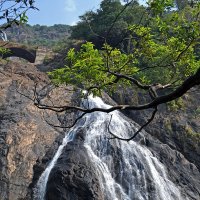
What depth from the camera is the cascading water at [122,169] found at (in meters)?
19.0

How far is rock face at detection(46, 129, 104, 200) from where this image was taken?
57.8 ft

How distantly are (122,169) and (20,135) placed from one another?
641cm

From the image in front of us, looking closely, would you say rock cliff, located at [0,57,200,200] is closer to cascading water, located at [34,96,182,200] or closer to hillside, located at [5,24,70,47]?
cascading water, located at [34,96,182,200]

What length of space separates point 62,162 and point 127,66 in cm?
1163

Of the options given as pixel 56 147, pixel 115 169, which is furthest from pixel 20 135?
pixel 115 169

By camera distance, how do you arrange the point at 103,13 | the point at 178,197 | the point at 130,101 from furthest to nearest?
the point at 103,13
the point at 130,101
the point at 178,197

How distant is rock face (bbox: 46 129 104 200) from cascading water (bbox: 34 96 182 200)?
2.27ft

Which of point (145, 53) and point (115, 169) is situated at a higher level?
point (145, 53)

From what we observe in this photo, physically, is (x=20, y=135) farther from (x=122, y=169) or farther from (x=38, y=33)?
(x=38, y=33)

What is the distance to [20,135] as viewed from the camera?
21.5m

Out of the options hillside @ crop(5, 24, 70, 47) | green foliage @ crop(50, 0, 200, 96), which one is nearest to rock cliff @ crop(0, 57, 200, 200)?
green foliage @ crop(50, 0, 200, 96)

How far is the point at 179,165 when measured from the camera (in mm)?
23094

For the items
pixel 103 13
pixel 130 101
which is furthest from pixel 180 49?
pixel 103 13

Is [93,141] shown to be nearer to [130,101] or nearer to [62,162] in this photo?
[62,162]
